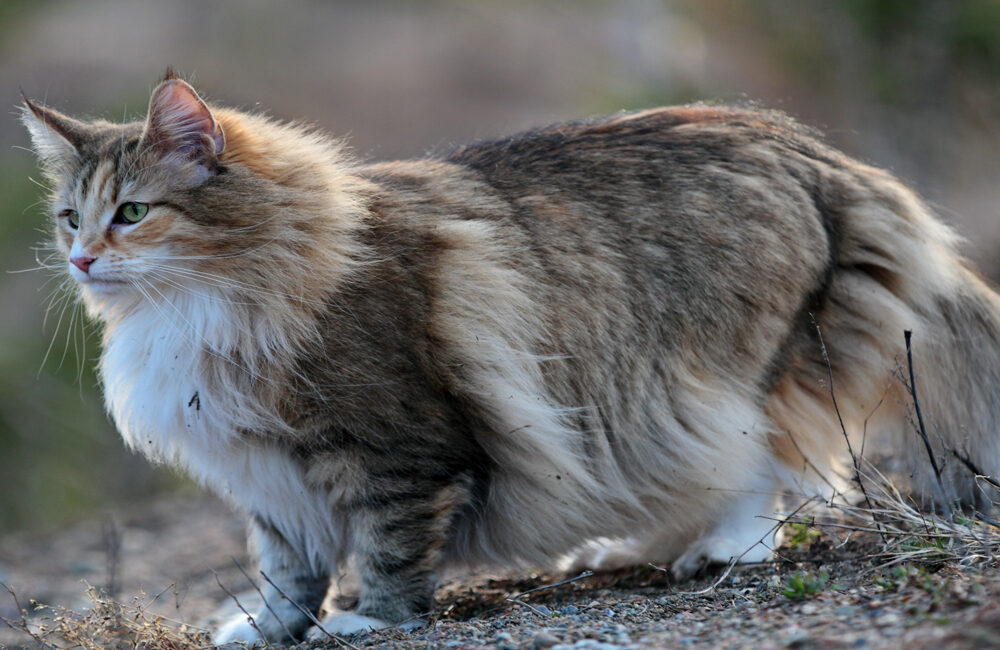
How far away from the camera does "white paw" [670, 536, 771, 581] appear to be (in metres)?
3.72

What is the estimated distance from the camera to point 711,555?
3736 mm

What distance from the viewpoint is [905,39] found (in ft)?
32.5

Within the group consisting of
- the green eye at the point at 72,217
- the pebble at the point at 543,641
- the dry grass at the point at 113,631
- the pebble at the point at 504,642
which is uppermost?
the green eye at the point at 72,217

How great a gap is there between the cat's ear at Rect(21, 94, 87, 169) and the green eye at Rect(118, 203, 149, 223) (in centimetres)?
36

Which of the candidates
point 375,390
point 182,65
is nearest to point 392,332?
point 375,390

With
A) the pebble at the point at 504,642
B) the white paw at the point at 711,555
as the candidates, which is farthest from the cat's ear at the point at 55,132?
the white paw at the point at 711,555

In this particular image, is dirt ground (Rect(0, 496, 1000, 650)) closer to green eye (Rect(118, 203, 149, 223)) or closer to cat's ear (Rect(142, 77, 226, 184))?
green eye (Rect(118, 203, 149, 223))

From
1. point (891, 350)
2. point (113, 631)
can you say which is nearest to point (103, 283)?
point (113, 631)

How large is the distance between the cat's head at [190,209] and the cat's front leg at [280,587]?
0.99 metres

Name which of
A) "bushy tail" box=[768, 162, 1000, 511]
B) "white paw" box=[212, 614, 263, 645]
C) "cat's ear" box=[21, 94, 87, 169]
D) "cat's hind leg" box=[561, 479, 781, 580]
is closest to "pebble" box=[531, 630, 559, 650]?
"cat's hind leg" box=[561, 479, 781, 580]

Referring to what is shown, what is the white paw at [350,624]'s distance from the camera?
3.13 m

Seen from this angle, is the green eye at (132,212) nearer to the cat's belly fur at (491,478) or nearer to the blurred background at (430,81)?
the cat's belly fur at (491,478)

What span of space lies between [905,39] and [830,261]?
725 centimetres

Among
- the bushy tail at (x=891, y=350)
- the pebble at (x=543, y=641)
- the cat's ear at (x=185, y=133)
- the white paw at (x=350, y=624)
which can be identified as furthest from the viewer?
the bushy tail at (x=891, y=350)
